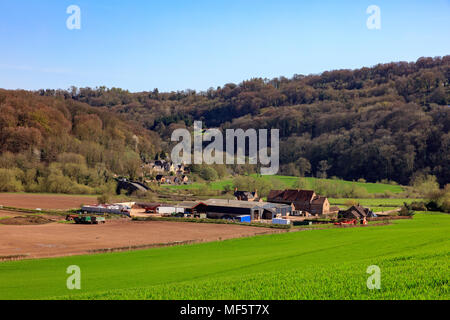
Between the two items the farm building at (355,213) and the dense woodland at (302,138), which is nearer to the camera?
the farm building at (355,213)

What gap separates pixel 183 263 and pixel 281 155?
3955 inches

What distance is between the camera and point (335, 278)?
15.9 m

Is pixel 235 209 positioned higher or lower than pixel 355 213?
higher

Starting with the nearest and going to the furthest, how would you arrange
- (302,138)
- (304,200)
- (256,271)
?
1. (256,271)
2. (304,200)
3. (302,138)

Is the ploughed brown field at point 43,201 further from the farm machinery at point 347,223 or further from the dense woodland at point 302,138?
the farm machinery at point 347,223

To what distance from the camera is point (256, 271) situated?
67.6 feet

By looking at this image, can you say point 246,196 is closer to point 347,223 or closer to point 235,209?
point 235,209

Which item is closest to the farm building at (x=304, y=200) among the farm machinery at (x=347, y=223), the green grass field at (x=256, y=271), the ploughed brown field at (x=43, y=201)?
the farm machinery at (x=347, y=223)

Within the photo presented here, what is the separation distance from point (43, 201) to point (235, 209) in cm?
2487

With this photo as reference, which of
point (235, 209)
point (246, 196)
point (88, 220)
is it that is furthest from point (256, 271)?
point (246, 196)

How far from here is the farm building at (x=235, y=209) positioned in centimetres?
5147

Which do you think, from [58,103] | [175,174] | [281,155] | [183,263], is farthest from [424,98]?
[183,263]

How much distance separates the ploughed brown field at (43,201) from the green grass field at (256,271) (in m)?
29.8

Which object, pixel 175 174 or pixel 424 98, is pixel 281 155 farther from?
pixel 424 98
